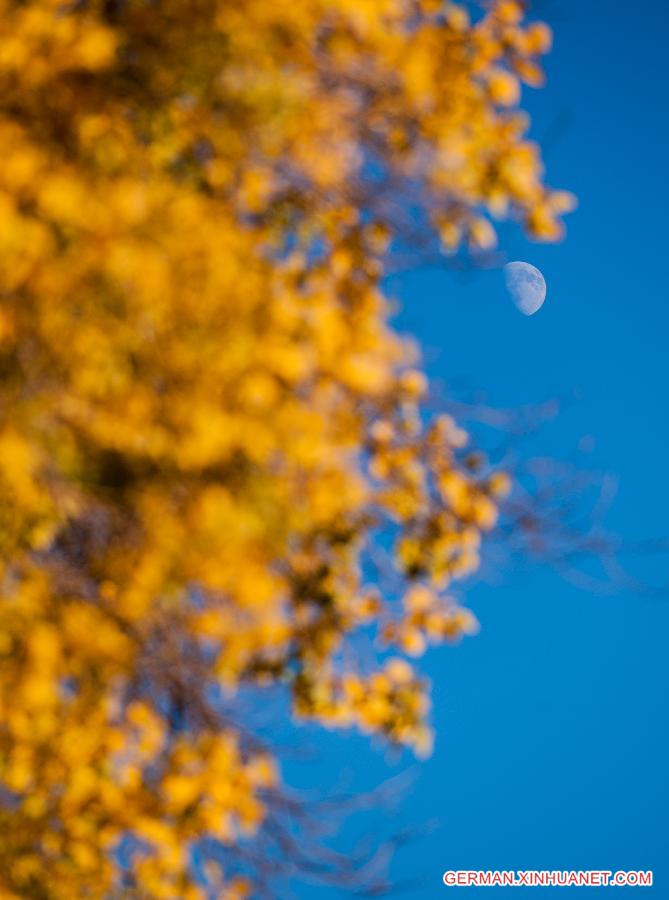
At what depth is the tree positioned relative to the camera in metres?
2.66

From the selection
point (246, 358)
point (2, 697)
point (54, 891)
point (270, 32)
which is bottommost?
point (54, 891)

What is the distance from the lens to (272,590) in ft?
9.70

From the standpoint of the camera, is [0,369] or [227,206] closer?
[0,369]

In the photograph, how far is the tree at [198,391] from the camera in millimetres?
2658

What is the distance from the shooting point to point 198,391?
2639 millimetres

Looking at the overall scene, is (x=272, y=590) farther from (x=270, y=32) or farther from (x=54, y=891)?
(x=270, y=32)

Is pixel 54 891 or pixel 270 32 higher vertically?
pixel 270 32

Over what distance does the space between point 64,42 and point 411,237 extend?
1448 millimetres

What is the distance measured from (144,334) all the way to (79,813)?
1.59 m

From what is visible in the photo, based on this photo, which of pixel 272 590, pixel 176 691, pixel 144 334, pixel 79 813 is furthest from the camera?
pixel 176 691

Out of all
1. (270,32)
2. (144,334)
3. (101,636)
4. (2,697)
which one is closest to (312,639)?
(101,636)

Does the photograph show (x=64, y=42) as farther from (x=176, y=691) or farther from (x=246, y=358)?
(x=176, y=691)

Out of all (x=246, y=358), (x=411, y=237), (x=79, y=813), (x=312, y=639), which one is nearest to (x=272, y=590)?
(x=312, y=639)

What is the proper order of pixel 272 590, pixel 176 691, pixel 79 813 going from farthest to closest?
1. pixel 176 691
2. pixel 79 813
3. pixel 272 590
